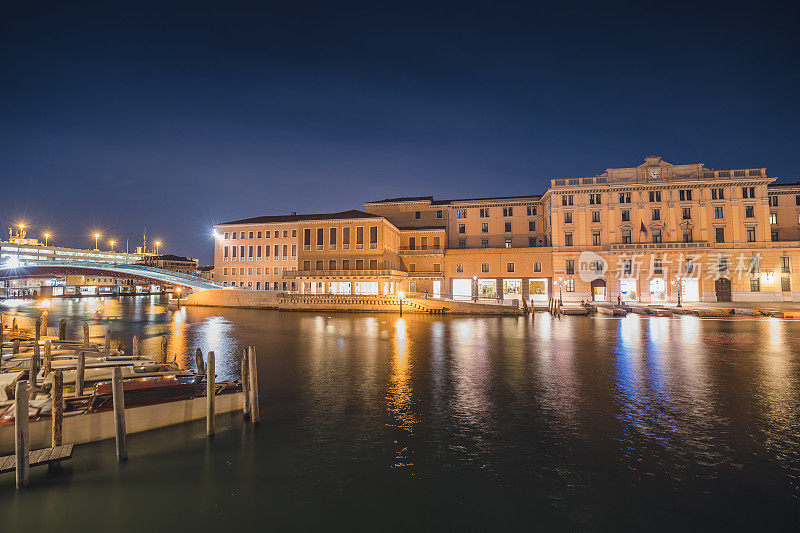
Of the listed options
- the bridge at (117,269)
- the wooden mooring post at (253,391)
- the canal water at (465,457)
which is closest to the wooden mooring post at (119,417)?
the canal water at (465,457)

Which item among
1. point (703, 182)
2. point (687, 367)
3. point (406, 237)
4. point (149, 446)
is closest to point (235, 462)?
point (149, 446)

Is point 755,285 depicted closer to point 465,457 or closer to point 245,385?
point 465,457

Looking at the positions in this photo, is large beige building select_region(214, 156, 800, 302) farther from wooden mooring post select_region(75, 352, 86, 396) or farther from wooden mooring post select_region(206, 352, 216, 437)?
wooden mooring post select_region(206, 352, 216, 437)

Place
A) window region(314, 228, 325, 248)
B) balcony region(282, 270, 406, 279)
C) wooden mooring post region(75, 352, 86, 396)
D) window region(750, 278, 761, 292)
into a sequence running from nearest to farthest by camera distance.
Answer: wooden mooring post region(75, 352, 86, 396)
window region(750, 278, 761, 292)
balcony region(282, 270, 406, 279)
window region(314, 228, 325, 248)

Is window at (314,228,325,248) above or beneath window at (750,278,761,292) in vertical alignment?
above

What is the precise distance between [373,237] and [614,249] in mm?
30750

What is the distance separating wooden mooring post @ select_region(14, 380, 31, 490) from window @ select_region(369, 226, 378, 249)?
4120 centimetres

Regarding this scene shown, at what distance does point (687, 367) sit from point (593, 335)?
384 inches

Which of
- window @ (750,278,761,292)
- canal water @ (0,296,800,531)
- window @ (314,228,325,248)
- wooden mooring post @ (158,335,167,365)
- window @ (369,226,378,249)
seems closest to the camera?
canal water @ (0,296,800,531)

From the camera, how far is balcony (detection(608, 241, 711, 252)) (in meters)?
47.9

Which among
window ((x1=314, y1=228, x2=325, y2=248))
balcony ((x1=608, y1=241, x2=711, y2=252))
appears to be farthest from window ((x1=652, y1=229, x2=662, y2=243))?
window ((x1=314, y1=228, x2=325, y2=248))

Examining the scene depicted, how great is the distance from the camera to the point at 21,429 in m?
8.26

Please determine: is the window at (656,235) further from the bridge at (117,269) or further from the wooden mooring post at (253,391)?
the bridge at (117,269)

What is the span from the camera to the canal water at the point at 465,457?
7453mm
